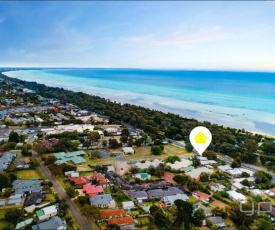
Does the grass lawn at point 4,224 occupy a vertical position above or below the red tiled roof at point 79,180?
below

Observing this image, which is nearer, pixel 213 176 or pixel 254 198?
pixel 254 198

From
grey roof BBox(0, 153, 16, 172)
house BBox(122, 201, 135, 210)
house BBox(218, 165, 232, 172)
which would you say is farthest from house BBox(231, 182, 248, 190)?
grey roof BBox(0, 153, 16, 172)

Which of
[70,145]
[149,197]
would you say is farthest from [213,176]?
[70,145]

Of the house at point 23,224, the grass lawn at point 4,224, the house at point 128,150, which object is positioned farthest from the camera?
the house at point 128,150

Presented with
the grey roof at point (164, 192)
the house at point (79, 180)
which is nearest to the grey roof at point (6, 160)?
the house at point (79, 180)

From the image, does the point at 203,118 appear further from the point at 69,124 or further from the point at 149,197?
the point at 149,197

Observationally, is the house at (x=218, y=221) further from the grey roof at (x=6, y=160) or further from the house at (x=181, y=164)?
the grey roof at (x=6, y=160)

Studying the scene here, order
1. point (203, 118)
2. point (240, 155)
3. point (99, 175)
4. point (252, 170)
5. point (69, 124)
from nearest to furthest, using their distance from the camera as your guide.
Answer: point (99, 175) → point (252, 170) → point (240, 155) → point (69, 124) → point (203, 118)
